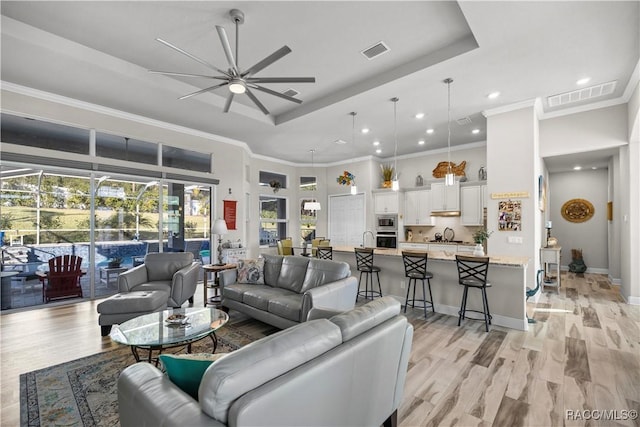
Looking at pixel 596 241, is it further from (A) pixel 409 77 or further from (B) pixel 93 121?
(B) pixel 93 121

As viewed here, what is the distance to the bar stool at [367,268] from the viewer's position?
479 centimetres

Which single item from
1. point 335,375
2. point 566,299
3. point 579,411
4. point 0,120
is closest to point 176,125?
point 0,120

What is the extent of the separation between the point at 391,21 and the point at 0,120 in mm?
5712

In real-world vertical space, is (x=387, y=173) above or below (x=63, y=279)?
above

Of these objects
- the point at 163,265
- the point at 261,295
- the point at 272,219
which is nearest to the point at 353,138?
the point at 272,219

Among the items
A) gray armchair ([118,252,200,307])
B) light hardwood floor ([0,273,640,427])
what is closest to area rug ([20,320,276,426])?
light hardwood floor ([0,273,640,427])

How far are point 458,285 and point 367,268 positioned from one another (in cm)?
142

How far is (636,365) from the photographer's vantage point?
2.80 m

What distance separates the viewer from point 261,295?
3.74 metres

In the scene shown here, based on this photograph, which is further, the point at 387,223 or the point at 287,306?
the point at 387,223

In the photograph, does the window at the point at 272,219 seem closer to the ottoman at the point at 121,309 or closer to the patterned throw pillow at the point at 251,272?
the patterned throw pillow at the point at 251,272

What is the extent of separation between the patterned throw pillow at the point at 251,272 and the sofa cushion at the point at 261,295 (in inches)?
11.5

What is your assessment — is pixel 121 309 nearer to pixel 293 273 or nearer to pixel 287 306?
pixel 287 306

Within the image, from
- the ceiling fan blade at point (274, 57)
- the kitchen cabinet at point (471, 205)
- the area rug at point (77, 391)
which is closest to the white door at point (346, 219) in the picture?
the kitchen cabinet at point (471, 205)
